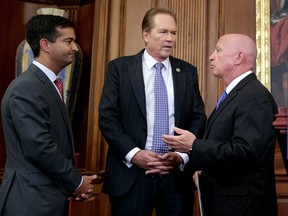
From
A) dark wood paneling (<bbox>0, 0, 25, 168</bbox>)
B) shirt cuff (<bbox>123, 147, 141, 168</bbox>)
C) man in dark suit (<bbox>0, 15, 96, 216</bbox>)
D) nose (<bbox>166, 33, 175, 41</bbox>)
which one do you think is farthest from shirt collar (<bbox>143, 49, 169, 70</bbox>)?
dark wood paneling (<bbox>0, 0, 25, 168</bbox>)

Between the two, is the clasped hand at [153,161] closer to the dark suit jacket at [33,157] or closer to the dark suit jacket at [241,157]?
the dark suit jacket at [241,157]

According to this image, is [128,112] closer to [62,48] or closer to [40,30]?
[62,48]

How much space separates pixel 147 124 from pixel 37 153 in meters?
0.85

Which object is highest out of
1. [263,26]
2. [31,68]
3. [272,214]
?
[263,26]

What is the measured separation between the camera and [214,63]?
2.68m

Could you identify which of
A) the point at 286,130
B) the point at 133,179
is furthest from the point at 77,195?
the point at 286,130

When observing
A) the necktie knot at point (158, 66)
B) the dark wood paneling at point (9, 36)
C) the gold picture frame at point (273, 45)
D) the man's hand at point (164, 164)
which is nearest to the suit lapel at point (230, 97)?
the man's hand at point (164, 164)

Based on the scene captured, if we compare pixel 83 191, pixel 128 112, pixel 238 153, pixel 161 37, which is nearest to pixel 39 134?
pixel 83 191

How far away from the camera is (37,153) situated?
2.16 metres

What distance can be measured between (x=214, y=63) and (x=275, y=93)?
3.71ft

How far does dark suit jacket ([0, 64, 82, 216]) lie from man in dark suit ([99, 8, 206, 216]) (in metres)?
0.53

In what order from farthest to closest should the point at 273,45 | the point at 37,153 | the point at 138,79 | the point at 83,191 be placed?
1. the point at 273,45
2. the point at 138,79
3. the point at 83,191
4. the point at 37,153

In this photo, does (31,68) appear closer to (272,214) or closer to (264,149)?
(264,149)

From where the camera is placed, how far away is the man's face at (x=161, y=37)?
3.00m
